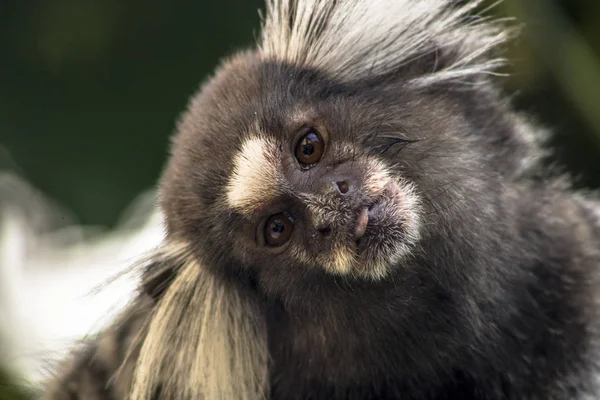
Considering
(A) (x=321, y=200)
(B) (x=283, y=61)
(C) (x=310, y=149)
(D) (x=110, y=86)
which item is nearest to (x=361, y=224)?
(A) (x=321, y=200)

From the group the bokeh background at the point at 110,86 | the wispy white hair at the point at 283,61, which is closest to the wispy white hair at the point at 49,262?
the bokeh background at the point at 110,86

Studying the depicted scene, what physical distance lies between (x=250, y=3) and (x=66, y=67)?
97cm

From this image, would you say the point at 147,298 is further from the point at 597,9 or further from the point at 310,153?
the point at 597,9

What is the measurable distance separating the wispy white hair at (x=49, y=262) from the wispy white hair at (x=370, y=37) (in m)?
1.00

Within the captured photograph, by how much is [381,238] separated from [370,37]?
590 mm

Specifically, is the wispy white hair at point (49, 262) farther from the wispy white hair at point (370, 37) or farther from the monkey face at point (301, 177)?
the wispy white hair at point (370, 37)

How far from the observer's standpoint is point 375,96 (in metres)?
1.94

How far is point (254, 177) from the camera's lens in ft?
5.91

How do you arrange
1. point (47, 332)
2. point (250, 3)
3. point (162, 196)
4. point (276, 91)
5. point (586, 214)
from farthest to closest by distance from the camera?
point (250, 3), point (47, 332), point (586, 214), point (162, 196), point (276, 91)

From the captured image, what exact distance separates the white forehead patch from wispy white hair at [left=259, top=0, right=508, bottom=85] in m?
0.30

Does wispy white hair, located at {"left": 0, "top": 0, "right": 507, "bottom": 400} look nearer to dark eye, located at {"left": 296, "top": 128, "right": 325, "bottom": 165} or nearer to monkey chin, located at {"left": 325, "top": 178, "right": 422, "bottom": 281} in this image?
dark eye, located at {"left": 296, "top": 128, "right": 325, "bottom": 165}

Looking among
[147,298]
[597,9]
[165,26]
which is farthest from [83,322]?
[597,9]

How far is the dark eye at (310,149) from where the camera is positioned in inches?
72.0

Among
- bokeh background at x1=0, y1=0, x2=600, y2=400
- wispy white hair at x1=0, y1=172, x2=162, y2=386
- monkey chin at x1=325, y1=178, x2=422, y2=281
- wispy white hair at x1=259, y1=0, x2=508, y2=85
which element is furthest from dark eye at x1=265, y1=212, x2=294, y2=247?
bokeh background at x1=0, y1=0, x2=600, y2=400
